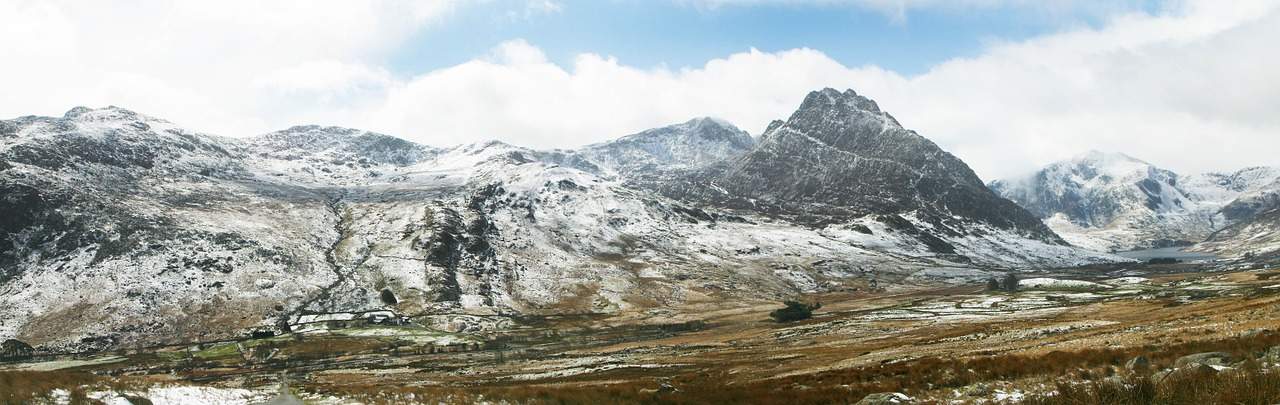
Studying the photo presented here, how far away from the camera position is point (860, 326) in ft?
371

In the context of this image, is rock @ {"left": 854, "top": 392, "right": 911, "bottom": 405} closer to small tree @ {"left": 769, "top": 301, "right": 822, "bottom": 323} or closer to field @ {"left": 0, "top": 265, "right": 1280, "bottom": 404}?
field @ {"left": 0, "top": 265, "right": 1280, "bottom": 404}

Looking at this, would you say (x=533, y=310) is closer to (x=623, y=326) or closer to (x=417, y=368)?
(x=623, y=326)

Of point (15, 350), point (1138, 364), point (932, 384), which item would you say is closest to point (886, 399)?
point (932, 384)

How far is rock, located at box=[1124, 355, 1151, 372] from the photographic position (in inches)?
902

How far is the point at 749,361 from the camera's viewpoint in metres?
70.7

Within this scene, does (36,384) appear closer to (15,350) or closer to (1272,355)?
(1272,355)

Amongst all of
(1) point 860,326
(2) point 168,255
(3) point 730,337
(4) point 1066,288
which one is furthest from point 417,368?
(4) point 1066,288

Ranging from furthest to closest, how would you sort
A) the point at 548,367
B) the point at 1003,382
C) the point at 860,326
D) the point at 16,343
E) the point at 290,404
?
the point at 16,343 → the point at 860,326 → the point at 548,367 → the point at 1003,382 → the point at 290,404

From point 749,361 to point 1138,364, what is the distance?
48.8 m

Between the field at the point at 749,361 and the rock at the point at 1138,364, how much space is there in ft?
0.54

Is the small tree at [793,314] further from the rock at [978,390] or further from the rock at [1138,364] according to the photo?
the rock at [1138,364]

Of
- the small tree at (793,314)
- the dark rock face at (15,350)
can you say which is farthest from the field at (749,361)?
the dark rock face at (15,350)

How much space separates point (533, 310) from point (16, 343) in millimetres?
113730

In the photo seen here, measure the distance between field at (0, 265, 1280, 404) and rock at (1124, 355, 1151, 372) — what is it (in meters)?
0.16
